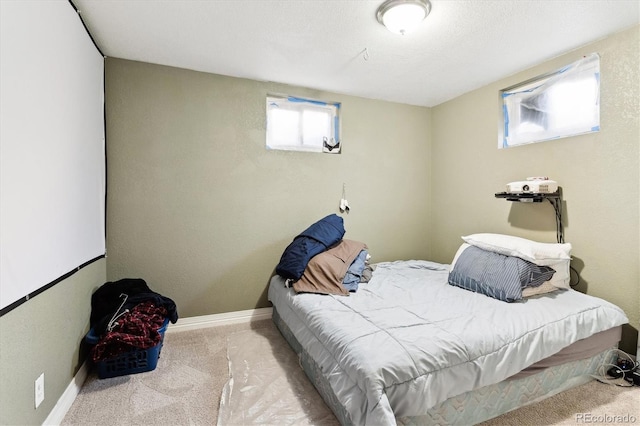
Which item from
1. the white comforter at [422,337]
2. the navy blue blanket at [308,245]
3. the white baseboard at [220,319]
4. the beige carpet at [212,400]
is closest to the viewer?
the white comforter at [422,337]

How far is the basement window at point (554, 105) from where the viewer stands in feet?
7.84

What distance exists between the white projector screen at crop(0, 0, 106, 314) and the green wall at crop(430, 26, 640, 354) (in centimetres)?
354

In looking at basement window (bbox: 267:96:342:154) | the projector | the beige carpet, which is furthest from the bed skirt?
basement window (bbox: 267:96:342:154)

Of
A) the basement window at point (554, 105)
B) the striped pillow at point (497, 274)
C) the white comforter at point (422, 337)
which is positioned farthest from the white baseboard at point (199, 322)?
the basement window at point (554, 105)

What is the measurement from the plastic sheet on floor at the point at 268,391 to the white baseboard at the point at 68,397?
857mm

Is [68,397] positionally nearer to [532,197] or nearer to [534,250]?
[534,250]

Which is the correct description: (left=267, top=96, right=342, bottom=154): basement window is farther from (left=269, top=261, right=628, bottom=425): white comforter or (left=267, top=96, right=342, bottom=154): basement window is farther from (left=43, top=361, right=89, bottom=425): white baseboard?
(left=43, top=361, right=89, bottom=425): white baseboard

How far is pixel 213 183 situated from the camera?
2955mm

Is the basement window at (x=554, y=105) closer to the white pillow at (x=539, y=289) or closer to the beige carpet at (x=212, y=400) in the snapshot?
the white pillow at (x=539, y=289)

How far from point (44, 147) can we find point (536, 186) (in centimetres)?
335

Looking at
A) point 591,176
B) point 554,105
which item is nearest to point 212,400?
point 591,176

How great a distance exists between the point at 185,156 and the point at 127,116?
56cm

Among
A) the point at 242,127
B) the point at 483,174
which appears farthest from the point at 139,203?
the point at 483,174

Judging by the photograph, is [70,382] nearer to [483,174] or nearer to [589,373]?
[589,373]
